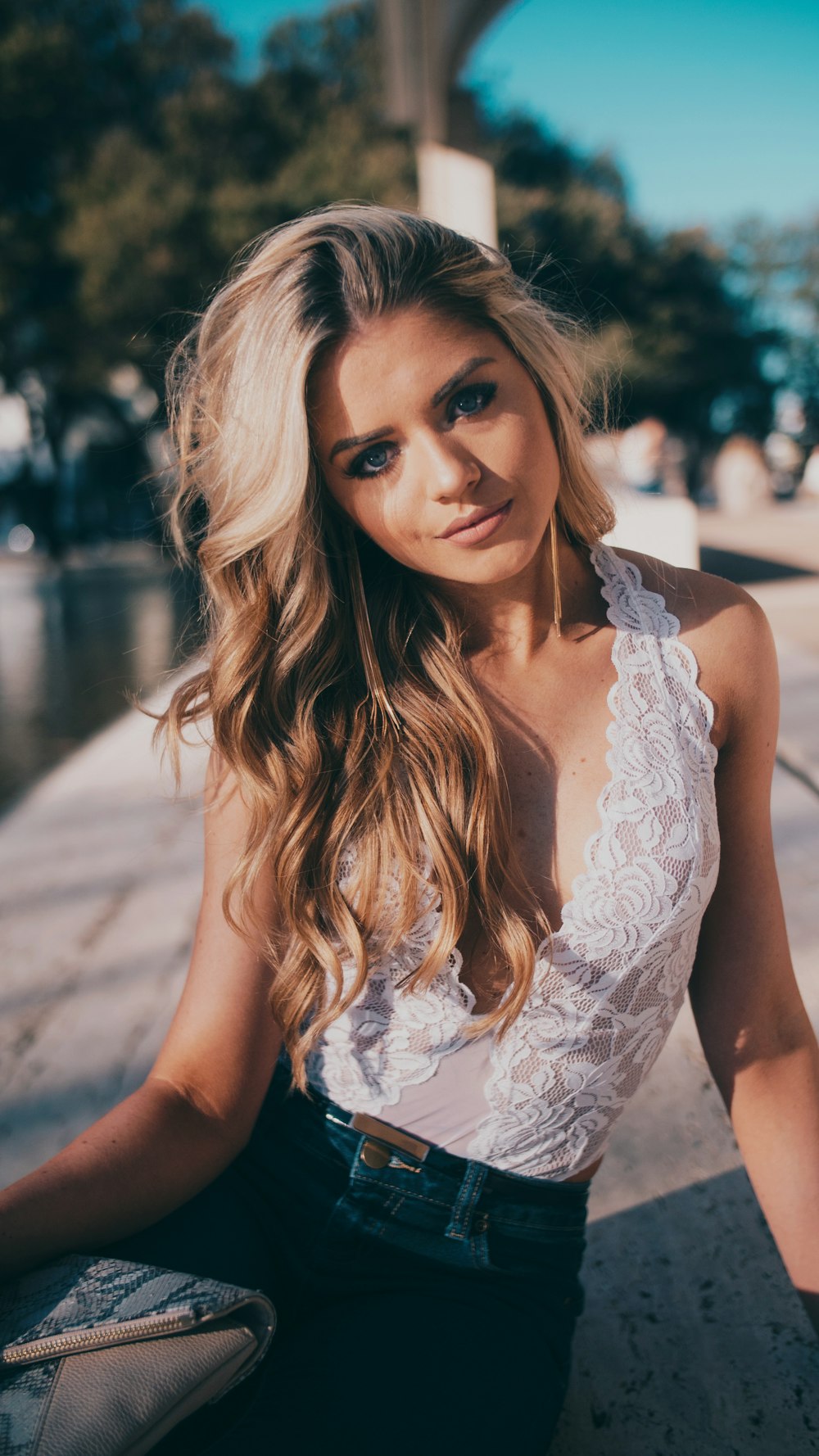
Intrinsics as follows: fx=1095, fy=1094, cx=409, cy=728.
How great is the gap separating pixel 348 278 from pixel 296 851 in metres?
0.72

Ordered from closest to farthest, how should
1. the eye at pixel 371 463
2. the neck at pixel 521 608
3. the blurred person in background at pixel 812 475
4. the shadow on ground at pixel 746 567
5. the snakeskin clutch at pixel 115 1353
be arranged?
the snakeskin clutch at pixel 115 1353, the eye at pixel 371 463, the neck at pixel 521 608, the shadow on ground at pixel 746 567, the blurred person in background at pixel 812 475

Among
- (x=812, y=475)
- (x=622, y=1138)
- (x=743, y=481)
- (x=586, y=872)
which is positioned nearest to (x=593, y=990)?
(x=586, y=872)

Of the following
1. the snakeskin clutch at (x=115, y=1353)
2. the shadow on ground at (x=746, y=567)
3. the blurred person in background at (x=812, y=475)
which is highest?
the snakeskin clutch at (x=115, y=1353)

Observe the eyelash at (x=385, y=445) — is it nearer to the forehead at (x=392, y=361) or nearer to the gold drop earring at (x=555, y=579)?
the forehead at (x=392, y=361)

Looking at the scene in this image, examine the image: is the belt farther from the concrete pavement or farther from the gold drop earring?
the gold drop earring

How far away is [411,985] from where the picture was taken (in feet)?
4.41

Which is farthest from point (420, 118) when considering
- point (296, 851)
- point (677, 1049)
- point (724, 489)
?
point (724, 489)

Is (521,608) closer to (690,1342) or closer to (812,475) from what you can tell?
(690,1342)

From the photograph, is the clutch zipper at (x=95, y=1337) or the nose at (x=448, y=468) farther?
the nose at (x=448, y=468)

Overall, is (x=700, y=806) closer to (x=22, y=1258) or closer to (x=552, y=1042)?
(x=552, y=1042)

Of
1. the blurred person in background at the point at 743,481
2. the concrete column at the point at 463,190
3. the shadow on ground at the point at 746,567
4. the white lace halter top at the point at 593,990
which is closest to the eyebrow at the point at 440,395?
the white lace halter top at the point at 593,990

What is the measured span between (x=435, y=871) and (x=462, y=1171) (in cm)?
39

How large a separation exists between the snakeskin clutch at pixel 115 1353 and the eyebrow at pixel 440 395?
3.20 feet

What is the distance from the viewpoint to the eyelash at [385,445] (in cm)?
138
